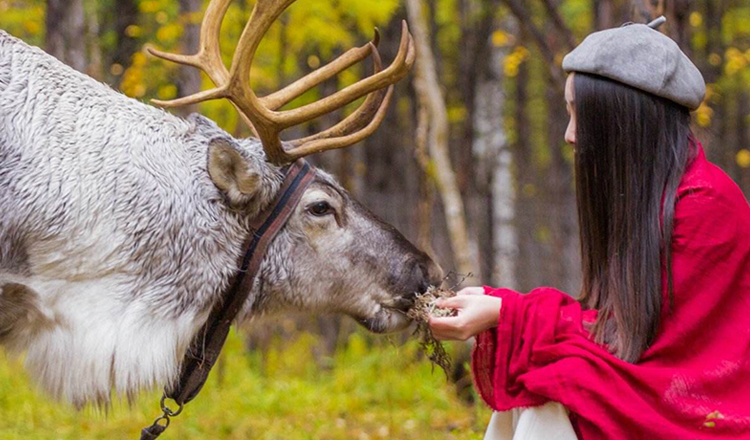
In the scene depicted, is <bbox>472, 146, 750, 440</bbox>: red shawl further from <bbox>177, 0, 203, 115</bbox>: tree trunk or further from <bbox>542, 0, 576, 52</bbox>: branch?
<bbox>177, 0, 203, 115</bbox>: tree trunk

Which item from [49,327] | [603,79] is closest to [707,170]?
[603,79]

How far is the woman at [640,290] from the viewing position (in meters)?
2.74

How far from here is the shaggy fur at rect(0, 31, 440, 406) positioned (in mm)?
3150

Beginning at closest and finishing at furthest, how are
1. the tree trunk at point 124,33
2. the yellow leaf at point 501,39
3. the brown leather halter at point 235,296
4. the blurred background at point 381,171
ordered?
1. the brown leather halter at point 235,296
2. the blurred background at point 381,171
3. the tree trunk at point 124,33
4. the yellow leaf at point 501,39

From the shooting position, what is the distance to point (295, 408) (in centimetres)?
679

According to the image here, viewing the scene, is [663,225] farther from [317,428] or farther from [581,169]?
[317,428]

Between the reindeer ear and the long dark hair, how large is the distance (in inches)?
46.9

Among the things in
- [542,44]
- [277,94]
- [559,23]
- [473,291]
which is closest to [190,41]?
[542,44]

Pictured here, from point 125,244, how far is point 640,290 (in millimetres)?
1744

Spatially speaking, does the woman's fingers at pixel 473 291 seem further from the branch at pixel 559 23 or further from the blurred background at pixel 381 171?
the branch at pixel 559 23

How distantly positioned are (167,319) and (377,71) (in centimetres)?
136

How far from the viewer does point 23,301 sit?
10.5 feet

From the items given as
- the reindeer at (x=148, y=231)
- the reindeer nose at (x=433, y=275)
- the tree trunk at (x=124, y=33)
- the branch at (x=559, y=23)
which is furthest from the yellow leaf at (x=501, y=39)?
the reindeer nose at (x=433, y=275)

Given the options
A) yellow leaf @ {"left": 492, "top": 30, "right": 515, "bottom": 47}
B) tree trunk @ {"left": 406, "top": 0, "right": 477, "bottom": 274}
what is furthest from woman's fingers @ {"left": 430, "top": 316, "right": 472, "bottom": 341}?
yellow leaf @ {"left": 492, "top": 30, "right": 515, "bottom": 47}
